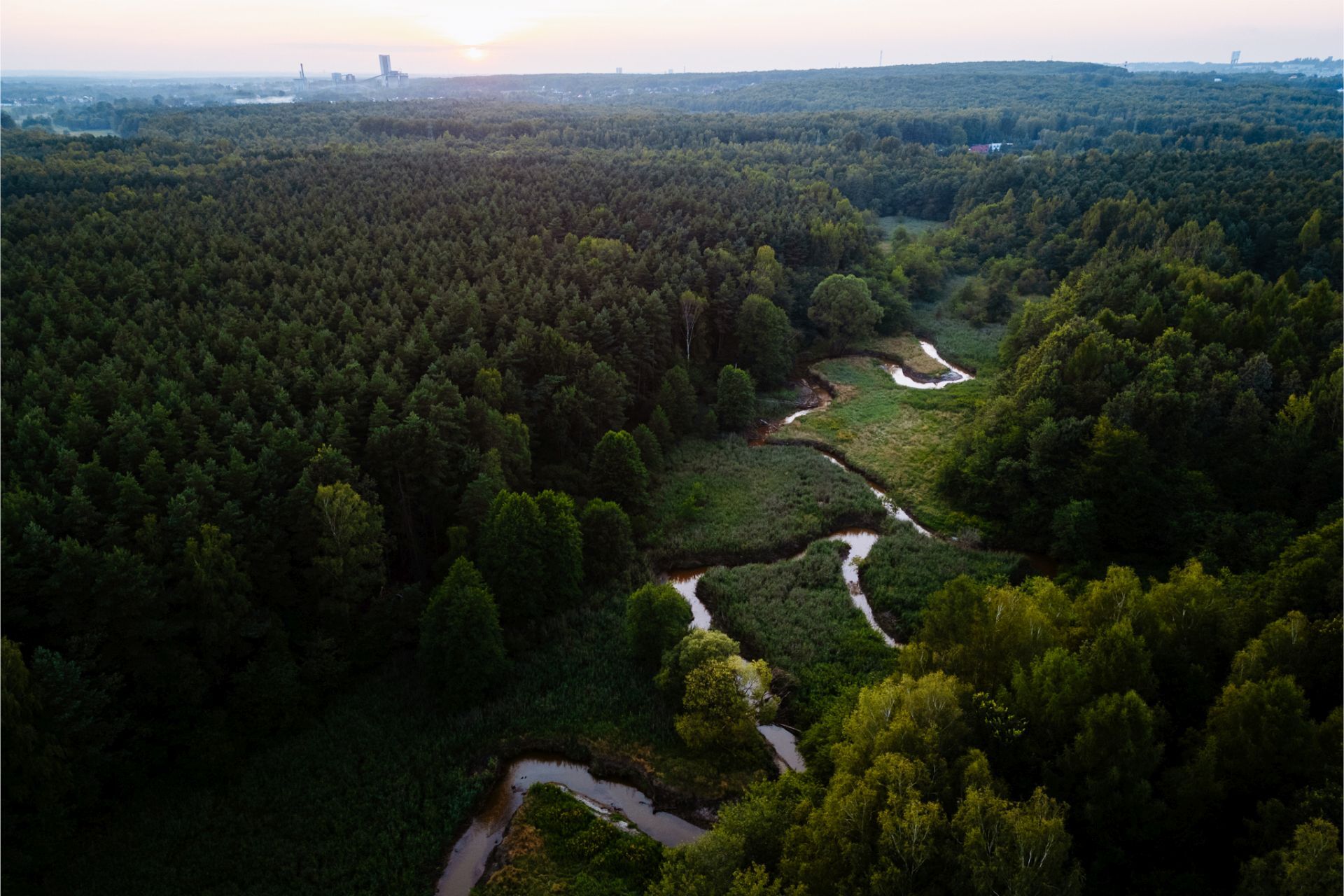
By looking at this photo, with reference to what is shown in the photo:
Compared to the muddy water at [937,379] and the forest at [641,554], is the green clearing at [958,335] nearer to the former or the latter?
the muddy water at [937,379]

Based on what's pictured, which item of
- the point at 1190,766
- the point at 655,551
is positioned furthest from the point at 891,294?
the point at 1190,766

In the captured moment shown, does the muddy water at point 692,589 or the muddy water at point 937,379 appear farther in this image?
the muddy water at point 937,379

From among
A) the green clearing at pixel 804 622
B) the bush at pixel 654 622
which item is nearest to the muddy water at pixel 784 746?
the green clearing at pixel 804 622

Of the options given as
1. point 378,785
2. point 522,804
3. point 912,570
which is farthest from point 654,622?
point 912,570

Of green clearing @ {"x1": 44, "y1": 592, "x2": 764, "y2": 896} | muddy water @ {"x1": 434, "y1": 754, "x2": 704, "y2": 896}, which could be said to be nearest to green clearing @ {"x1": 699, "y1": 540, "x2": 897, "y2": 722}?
green clearing @ {"x1": 44, "y1": 592, "x2": 764, "y2": 896}

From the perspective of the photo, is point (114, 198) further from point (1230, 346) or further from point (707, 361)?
point (1230, 346)

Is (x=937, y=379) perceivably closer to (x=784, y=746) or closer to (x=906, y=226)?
(x=784, y=746)
